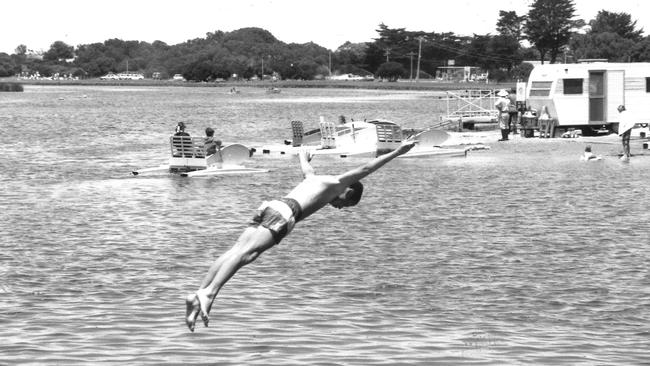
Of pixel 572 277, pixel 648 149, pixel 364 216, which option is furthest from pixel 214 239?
pixel 648 149

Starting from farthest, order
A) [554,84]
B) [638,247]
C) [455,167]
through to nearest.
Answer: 1. [554,84]
2. [455,167]
3. [638,247]

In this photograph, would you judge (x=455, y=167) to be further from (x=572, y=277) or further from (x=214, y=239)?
(x=572, y=277)

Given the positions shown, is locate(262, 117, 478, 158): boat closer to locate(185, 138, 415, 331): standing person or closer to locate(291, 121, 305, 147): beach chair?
locate(291, 121, 305, 147): beach chair

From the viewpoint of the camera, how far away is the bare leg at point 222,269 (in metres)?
9.34

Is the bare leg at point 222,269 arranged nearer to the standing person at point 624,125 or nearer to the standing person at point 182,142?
the standing person at point 182,142

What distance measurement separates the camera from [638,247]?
75.6 feet

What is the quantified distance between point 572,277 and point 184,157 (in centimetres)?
2049

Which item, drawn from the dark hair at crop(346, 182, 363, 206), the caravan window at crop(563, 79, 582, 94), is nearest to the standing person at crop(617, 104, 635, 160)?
the caravan window at crop(563, 79, 582, 94)

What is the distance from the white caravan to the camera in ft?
174

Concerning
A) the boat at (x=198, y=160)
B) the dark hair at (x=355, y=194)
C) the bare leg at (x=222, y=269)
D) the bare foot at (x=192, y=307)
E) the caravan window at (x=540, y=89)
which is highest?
the caravan window at (x=540, y=89)

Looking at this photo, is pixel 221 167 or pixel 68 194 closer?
pixel 68 194

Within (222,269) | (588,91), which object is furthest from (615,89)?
(222,269)

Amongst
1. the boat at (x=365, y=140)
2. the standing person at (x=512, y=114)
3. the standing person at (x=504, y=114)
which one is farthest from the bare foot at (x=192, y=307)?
the standing person at (x=512, y=114)

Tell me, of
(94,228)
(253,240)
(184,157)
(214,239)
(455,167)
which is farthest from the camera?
(455,167)
